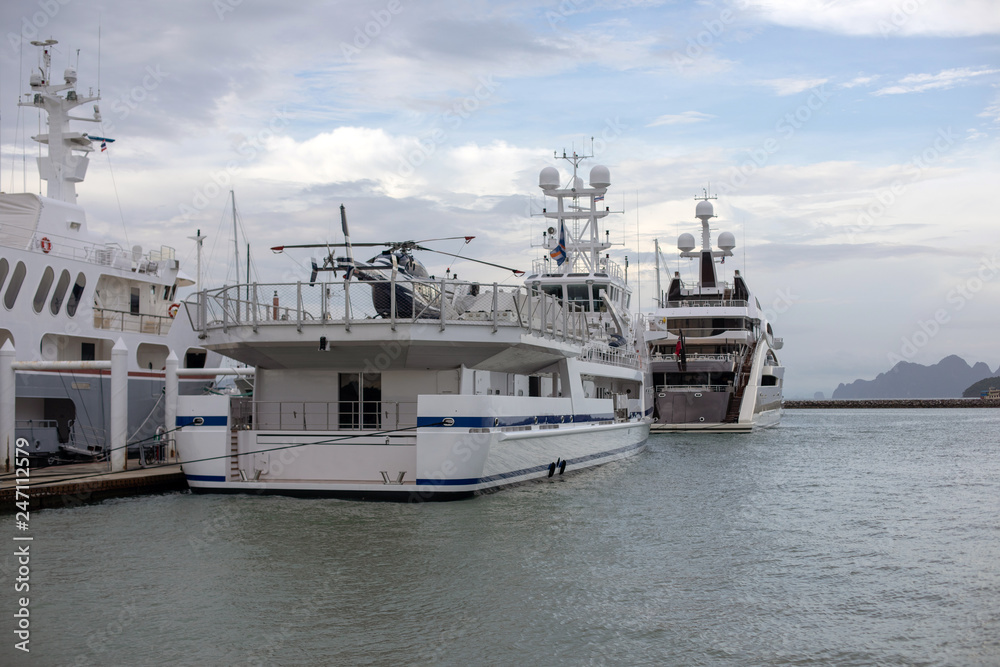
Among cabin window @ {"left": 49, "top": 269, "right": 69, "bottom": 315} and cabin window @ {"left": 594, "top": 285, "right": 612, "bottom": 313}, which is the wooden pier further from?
cabin window @ {"left": 594, "top": 285, "right": 612, "bottom": 313}

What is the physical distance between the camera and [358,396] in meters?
16.9

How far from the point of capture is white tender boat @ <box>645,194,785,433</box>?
135ft

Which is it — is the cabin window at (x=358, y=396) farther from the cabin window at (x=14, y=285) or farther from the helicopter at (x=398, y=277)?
the cabin window at (x=14, y=285)

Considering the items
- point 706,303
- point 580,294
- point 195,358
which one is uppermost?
point 706,303

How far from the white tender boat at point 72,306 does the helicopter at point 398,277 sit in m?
5.86

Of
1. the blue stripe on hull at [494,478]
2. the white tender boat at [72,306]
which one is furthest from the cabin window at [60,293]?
the blue stripe on hull at [494,478]

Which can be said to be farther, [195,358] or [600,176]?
[600,176]

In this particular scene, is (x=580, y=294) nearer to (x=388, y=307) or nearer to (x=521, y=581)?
(x=388, y=307)

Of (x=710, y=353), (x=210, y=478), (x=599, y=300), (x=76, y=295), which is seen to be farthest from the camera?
(x=710, y=353)

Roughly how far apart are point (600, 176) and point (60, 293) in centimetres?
2282

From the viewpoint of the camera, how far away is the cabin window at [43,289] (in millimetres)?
22391

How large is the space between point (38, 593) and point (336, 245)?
30.0ft

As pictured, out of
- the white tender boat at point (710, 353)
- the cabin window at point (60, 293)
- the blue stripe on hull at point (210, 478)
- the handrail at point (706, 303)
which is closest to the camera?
the blue stripe on hull at point (210, 478)

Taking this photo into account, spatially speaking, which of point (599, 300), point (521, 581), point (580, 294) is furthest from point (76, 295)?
point (599, 300)
